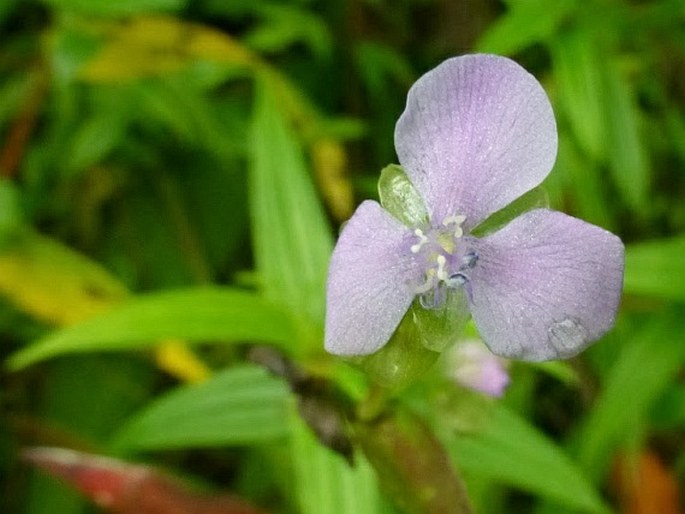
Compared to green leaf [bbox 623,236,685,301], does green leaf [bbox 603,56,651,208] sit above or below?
above

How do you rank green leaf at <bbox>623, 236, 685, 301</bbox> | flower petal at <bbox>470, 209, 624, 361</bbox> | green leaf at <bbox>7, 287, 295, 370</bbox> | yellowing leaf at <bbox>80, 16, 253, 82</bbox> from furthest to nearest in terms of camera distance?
1. yellowing leaf at <bbox>80, 16, 253, 82</bbox>
2. green leaf at <bbox>623, 236, 685, 301</bbox>
3. green leaf at <bbox>7, 287, 295, 370</bbox>
4. flower petal at <bbox>470, 209, 624, 361</bbox>

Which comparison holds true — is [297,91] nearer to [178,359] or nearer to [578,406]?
[178,359]

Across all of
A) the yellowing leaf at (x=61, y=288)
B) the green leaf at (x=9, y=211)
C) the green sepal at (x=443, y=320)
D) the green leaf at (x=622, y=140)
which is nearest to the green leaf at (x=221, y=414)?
the yellowing leaf at (x=61, y=288)

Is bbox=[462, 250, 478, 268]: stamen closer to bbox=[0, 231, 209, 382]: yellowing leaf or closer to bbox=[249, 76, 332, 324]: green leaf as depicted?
bbox=[249, 76, 332, 324]: green leaf

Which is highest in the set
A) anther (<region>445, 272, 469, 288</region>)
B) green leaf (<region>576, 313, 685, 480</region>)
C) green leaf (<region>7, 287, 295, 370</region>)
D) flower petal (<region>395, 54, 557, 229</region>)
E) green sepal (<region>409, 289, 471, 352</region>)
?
flower petal (<region>395, 54, 557, 229</region>)

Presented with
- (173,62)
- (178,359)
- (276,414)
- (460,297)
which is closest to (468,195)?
(460,297)

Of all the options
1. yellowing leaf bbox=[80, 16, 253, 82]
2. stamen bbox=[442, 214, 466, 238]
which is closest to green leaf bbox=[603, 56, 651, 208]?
yellowing leaf bbox=[80, 16, 253, 82]

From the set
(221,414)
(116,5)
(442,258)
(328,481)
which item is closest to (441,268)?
(442,258)

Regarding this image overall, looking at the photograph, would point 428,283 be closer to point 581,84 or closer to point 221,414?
point 221,414
